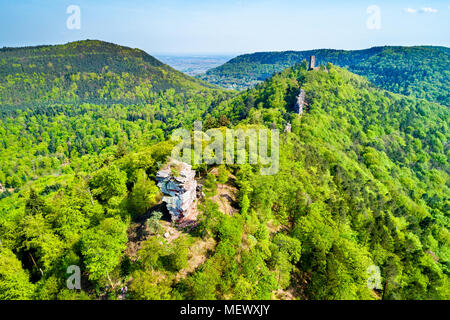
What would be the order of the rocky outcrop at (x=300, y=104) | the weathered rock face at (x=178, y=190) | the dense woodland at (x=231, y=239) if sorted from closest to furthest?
1. the dense woodland at (x=231, y=239)
2. the weathered rock face at (x=178, y=190)
3. the rocky outcrop at (x=300, y=104)

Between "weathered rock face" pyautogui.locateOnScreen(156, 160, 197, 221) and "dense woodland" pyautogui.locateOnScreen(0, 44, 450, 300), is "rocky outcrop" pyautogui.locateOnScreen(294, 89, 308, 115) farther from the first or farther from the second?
"weathered rock face" pyautogui.locateOnScreen(156, 160, 197, 221)

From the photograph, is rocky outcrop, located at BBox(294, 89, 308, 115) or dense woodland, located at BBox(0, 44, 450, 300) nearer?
dense woodland, located at BBox(0, 44, 450, 300)

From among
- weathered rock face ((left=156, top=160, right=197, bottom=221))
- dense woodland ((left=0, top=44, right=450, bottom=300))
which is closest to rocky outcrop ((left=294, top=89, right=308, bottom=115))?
dense woodland ((left=0, top=44, right=450, bottom=300))

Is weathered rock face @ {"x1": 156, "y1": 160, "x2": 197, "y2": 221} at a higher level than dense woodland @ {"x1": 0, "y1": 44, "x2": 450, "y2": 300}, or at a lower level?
higher

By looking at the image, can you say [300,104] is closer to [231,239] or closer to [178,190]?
[178,190]

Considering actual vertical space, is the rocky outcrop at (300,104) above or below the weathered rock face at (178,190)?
above

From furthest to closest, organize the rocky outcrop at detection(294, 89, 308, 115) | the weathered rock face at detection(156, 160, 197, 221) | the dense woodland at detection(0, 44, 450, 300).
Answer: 1. the rocky outcrop at detection(294, 89, 308, 115)
2. the weathered rock face at detection(156, 160, 197, 221)
3. the dense woodland at detection(0, 44, 450, 300)

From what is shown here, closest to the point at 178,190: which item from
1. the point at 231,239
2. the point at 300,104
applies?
the point at 231,239

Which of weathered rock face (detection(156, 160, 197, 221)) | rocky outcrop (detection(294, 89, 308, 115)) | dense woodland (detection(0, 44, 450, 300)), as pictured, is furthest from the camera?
rocky outcrop (detection(294, 89, 308, 115))

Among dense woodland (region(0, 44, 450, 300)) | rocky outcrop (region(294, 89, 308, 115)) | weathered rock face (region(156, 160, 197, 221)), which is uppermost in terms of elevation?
rocky outcrop (region(294, 89, 308, 115))

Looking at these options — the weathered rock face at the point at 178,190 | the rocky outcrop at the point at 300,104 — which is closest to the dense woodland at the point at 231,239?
the weathered rock face at the point at 178,190

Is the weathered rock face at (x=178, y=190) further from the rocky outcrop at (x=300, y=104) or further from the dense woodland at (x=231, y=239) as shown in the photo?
the rocky outcrop at (x=300, y=104)
